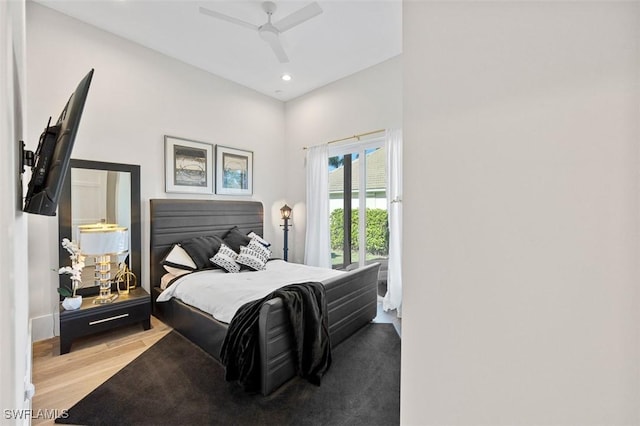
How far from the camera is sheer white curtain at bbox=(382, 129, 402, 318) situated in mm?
3377

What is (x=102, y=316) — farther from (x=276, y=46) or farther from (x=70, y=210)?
(x=276, y=46)

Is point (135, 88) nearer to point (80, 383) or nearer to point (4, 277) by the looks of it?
point (80, 383)

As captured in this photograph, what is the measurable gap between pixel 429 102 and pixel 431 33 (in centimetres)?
13

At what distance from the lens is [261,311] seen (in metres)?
1.84

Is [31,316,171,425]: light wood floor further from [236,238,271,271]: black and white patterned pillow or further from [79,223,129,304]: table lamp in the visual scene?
[236,238,271,271]: black and white patterned pillow

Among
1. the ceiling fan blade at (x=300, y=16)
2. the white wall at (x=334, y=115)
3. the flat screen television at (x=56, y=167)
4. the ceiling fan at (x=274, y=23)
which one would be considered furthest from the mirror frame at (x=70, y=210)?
the white wall at (x=334, y=115)

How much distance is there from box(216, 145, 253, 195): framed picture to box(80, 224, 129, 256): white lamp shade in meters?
1.55

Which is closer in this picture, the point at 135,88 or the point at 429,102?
the point at 429,102

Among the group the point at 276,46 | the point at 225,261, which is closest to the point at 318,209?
the point at 225,261

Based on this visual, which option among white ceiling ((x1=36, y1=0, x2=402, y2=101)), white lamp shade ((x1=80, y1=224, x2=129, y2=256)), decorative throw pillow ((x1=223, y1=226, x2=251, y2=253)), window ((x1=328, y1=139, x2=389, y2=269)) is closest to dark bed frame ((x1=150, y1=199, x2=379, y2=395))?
decorative throw pillow ((x1=223, y1=226, x2=251, y2=253))

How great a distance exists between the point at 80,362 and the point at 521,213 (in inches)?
122

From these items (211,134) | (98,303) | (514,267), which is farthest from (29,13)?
(514,267)

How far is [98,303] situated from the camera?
8.41 feet

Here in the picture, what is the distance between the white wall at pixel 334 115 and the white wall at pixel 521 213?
10.5 feet
